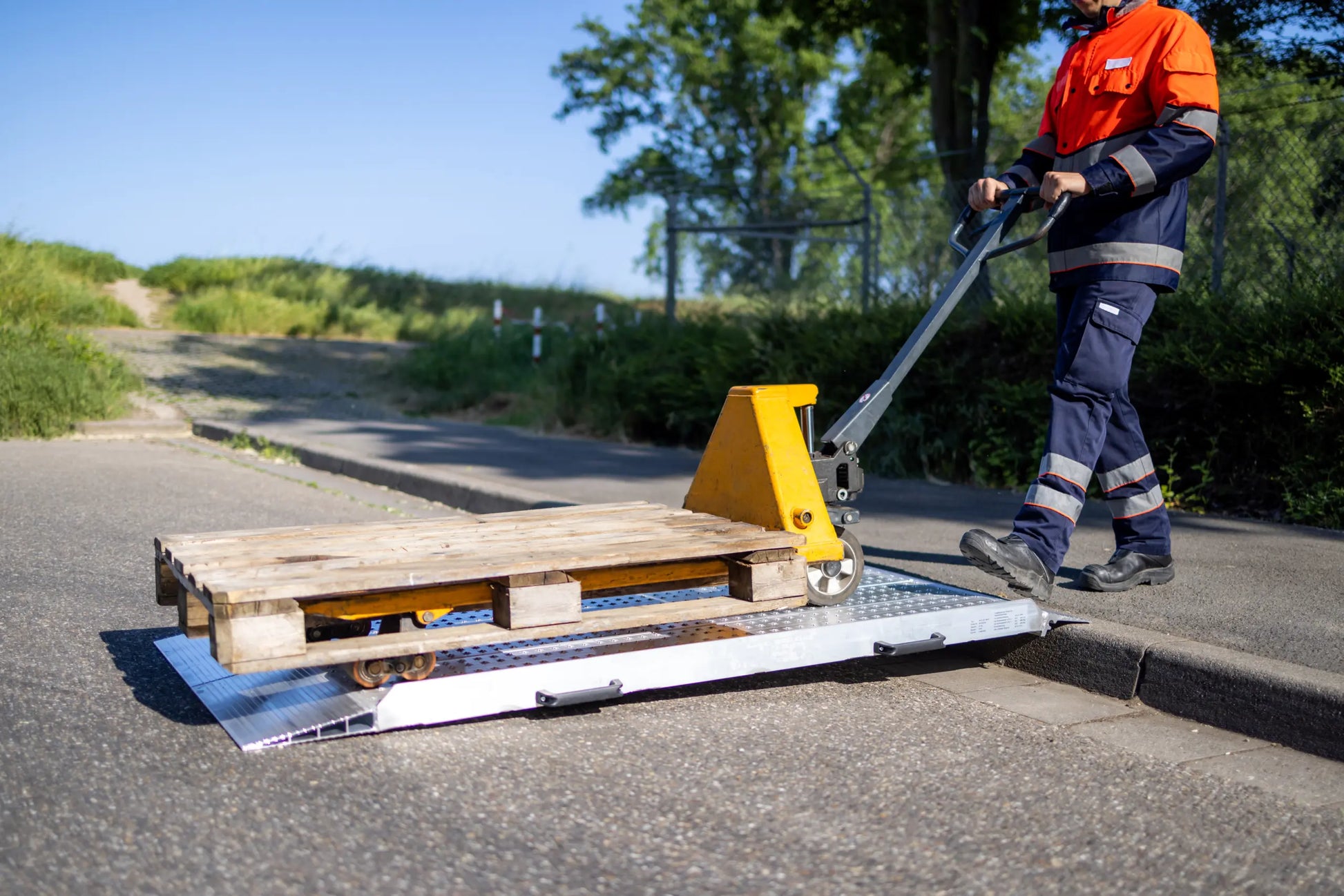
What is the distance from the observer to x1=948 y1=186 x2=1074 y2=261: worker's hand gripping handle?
3799 millimetres

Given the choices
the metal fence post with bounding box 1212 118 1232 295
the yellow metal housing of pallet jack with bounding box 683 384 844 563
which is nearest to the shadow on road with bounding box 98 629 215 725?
the yellow metal housing of pallet jack with bounding box 683 384 844 563

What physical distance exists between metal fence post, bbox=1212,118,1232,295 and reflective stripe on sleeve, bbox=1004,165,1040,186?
3254mm

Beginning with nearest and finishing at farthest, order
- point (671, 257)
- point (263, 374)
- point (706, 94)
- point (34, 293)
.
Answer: point (34, 293) → point (671, 257) → point (263, 374) → point (706, 94)

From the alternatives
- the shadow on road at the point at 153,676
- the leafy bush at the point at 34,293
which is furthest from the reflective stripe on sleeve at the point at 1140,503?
the leafy bush at the point at 34,293

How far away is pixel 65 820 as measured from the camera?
2.36 meters

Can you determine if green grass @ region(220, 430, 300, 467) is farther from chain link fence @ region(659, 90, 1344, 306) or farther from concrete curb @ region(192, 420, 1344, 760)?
concrete curb @ region(192, 420, 1344, 760)

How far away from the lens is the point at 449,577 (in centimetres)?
277

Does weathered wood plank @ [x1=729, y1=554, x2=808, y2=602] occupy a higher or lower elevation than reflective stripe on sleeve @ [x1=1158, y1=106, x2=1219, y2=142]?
lower

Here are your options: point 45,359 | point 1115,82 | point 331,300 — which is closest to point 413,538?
point 1115,82

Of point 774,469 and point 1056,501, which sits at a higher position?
point 774,469

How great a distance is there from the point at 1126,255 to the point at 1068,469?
2.37ft

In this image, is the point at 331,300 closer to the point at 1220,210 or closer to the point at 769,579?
the point at 1220,210

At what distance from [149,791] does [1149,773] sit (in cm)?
223

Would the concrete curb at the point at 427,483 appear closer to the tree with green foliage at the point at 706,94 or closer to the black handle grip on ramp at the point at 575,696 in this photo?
the black handle grip on ramp at the point at 575,696
